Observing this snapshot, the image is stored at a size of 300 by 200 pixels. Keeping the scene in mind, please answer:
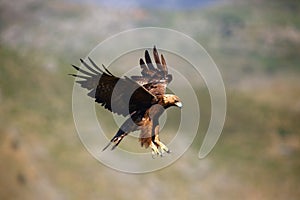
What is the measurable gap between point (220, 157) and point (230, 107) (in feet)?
74.2

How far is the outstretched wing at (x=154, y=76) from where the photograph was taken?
28.2 m

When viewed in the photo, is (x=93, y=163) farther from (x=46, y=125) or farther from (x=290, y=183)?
(x=290, y=183)

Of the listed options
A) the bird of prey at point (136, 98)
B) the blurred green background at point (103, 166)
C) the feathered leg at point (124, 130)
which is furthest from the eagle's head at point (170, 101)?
the blurred green background at point (103, 166)

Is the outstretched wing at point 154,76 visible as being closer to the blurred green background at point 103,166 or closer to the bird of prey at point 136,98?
the bird of prey at point 136,98

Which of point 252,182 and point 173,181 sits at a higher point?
point 252,182

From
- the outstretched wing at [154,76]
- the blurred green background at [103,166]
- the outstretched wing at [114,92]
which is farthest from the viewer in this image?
the blurred green background at [103,166]

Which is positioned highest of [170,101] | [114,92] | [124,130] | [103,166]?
[103,166]

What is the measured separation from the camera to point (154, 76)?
28859 millimetres

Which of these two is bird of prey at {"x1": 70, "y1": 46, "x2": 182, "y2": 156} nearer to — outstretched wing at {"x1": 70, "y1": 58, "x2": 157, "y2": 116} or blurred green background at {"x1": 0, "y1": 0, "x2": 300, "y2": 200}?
outstretched wing at {"x1": 70, "y1": 58, "x2": 157, "y2": 116}

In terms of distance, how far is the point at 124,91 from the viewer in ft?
90.3

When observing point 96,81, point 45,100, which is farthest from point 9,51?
point 96,81

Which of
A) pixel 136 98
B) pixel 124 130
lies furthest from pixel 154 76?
pixel 124 130

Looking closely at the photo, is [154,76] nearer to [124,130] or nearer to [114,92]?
[114,92]

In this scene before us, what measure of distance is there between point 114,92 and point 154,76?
1.86 meters
